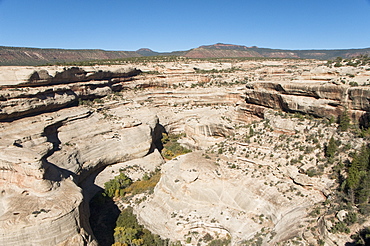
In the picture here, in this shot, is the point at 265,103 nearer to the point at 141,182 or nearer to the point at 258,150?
the point at 258,150

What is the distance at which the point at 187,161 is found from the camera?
70.1ft

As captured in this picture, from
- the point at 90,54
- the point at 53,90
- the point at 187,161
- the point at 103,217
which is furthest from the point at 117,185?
the point at 90,54

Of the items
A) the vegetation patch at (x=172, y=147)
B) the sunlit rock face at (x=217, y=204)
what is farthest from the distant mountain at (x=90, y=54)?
the sunlit rock face at (x=217, y=204)

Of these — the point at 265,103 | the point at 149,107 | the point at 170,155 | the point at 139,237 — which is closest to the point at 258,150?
the point at 265,103

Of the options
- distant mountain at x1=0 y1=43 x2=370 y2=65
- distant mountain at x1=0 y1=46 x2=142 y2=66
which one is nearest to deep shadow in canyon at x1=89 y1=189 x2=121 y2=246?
distant mountain at x1=0 y1=46 x2=142 y2=66

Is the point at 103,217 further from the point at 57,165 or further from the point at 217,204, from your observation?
the point at 217,204

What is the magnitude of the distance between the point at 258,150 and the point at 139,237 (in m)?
12.1

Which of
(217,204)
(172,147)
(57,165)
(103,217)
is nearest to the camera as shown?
(217,204)

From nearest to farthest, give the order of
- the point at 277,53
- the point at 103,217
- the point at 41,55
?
the point at 103,217, the point at 41,55, the point at 277,53

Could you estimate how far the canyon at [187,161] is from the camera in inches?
639

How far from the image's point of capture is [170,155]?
3478cm

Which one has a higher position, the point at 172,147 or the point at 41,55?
the point at 41,55

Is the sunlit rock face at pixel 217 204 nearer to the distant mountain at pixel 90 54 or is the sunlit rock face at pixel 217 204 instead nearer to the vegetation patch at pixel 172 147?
the vegetation patch at pixel 172 147

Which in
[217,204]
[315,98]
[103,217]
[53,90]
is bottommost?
[103,217]
